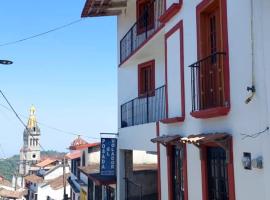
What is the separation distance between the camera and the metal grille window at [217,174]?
734 centimetres

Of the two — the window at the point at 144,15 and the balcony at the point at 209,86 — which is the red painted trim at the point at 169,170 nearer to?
the balcony at the point at 209,86

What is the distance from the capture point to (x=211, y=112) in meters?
7.23

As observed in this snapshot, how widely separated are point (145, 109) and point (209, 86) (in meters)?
6.45

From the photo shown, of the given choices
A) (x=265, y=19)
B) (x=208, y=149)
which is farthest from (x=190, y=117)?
(x=265, y=19)

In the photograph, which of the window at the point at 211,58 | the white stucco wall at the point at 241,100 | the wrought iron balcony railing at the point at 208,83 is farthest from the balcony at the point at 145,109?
the window at the point at 211,58

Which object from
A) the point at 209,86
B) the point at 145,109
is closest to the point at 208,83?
the point at 209,86

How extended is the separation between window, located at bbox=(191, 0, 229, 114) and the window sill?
0.56ft

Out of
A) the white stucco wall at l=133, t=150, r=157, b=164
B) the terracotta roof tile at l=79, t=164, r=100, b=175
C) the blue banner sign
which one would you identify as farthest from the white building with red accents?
the terracotta roof tile at l=79, t=164, r=100, b=175

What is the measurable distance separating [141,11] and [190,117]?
7.72 metres

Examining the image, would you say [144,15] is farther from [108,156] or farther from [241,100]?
[241,100]

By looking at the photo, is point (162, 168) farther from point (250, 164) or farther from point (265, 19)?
point (265, 19)

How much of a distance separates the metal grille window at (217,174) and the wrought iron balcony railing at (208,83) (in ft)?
2.87

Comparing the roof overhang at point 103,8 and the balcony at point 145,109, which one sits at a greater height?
the roof overhang at point 103,8

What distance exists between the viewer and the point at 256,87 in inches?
238
